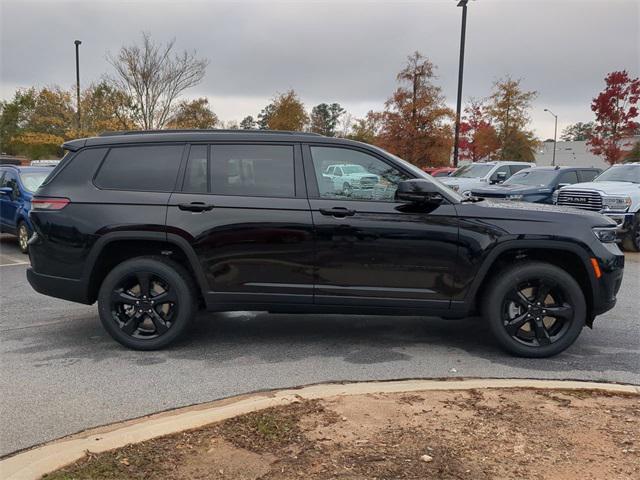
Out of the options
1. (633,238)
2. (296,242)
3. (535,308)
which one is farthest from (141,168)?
(633,238)

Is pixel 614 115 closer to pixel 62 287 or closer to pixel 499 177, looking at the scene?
pixel 499 177

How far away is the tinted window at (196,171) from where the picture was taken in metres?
4.97

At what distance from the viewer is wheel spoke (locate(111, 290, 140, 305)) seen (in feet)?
16.3

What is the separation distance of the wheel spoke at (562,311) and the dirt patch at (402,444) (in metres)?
1.08

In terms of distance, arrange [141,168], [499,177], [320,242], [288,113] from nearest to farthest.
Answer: [320,242] → [141,168] → [499,177] → [288,113]

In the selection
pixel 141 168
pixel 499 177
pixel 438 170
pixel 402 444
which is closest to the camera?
pixel 402 444

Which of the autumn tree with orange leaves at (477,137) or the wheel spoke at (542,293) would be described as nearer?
the wheel spoke at (542,293)

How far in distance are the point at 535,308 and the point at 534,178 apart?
10.7 m

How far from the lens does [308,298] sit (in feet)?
16.2

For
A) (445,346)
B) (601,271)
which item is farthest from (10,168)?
(601,271)

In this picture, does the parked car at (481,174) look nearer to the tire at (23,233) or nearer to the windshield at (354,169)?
the tire at (23,233)

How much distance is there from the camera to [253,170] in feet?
16.4

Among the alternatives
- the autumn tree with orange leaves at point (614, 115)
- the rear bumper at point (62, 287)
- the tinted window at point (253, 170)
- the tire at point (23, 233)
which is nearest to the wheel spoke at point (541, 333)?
the tinted window at point (253, 170)

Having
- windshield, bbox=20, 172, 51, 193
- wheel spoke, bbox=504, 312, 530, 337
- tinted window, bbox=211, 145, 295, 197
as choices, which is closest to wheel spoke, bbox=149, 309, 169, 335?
tinted window, bbox=211, 145, 295, 197
